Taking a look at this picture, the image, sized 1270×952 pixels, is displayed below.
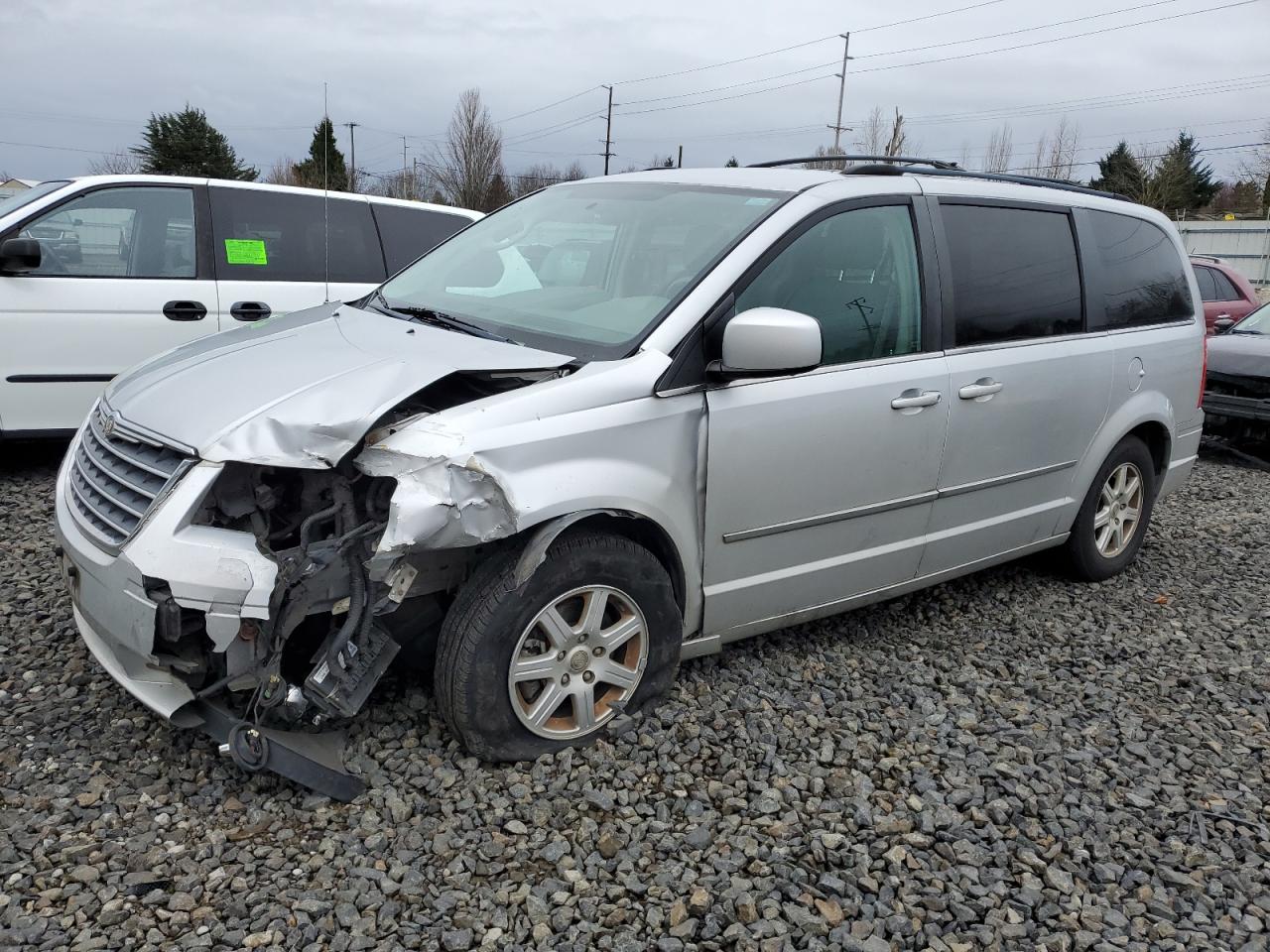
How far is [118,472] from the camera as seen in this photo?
2980mm

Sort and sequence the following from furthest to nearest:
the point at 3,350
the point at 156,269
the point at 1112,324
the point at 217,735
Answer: the point at 156,269
the point at 3,350
the point at 1112,324
the point at 217,735

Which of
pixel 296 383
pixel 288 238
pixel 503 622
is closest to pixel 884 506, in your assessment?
pixel 503 622

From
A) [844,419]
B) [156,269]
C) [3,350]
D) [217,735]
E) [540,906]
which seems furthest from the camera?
[156,269]

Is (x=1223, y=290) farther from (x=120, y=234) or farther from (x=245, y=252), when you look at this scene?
(x=120, y=234)

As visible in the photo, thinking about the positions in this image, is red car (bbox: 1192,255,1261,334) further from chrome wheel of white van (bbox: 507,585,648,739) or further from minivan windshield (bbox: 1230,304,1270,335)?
chrome wheel of white van (bbox: 507,585,648,739)

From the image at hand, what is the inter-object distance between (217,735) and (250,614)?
0.46 metres

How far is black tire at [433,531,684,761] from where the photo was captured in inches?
114

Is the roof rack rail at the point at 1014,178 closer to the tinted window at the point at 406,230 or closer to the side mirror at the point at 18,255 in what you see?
the tinted window at the point at 406,230

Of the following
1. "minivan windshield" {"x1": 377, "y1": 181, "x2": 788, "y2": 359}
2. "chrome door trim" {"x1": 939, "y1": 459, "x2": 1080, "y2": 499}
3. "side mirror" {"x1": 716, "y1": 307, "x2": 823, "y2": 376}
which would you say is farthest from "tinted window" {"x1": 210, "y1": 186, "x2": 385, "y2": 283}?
"chrome door trim" {"x1": 939, "y1": 459, "x2": 1080, "y2": 499}

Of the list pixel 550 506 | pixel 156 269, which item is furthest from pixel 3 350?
pixel 550 506

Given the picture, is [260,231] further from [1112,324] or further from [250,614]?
[1112,324]

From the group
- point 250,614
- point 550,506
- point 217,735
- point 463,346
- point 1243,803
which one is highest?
point 463,346

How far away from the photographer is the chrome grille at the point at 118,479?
2.81 m

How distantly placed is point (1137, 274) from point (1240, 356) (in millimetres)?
4522
